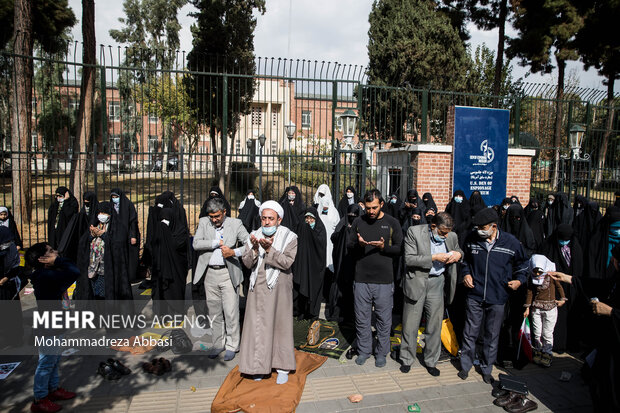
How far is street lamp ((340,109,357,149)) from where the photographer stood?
9.03 meters

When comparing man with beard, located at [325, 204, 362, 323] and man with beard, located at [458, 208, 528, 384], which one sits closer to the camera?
man with beard, located at [458, 208, 528, 384]

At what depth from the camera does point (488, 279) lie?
4402mm

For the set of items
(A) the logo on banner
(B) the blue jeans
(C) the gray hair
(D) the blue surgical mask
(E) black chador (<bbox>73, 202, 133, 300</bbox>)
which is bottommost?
(B) the blue jeans

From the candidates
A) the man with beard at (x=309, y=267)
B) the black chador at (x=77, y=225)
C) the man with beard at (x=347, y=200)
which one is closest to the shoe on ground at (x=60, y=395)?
the man with beard at (x=309, y=267)

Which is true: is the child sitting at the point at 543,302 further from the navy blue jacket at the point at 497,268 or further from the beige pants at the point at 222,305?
the beige pants at the point at 222,305

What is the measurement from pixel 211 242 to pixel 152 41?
37022 mm

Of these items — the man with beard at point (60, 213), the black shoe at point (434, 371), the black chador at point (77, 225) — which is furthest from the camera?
the man with beard at point (60, 213)

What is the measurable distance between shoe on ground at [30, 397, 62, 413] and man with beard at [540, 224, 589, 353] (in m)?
5.51

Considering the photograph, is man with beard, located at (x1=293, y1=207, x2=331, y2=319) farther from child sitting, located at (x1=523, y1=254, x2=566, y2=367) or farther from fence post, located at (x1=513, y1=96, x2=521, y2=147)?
fence post, located at (x1=513, y1=96, x2=521, y2=147)

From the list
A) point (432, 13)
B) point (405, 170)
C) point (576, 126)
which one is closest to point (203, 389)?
Result: point (405, 170)

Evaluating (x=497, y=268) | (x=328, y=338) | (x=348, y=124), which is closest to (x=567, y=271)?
(x=497, y=268)

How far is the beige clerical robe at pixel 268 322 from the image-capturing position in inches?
167

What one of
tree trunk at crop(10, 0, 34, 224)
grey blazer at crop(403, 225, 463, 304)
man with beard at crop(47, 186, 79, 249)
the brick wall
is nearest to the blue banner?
the brick wall

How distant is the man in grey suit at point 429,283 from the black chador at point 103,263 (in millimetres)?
3862
